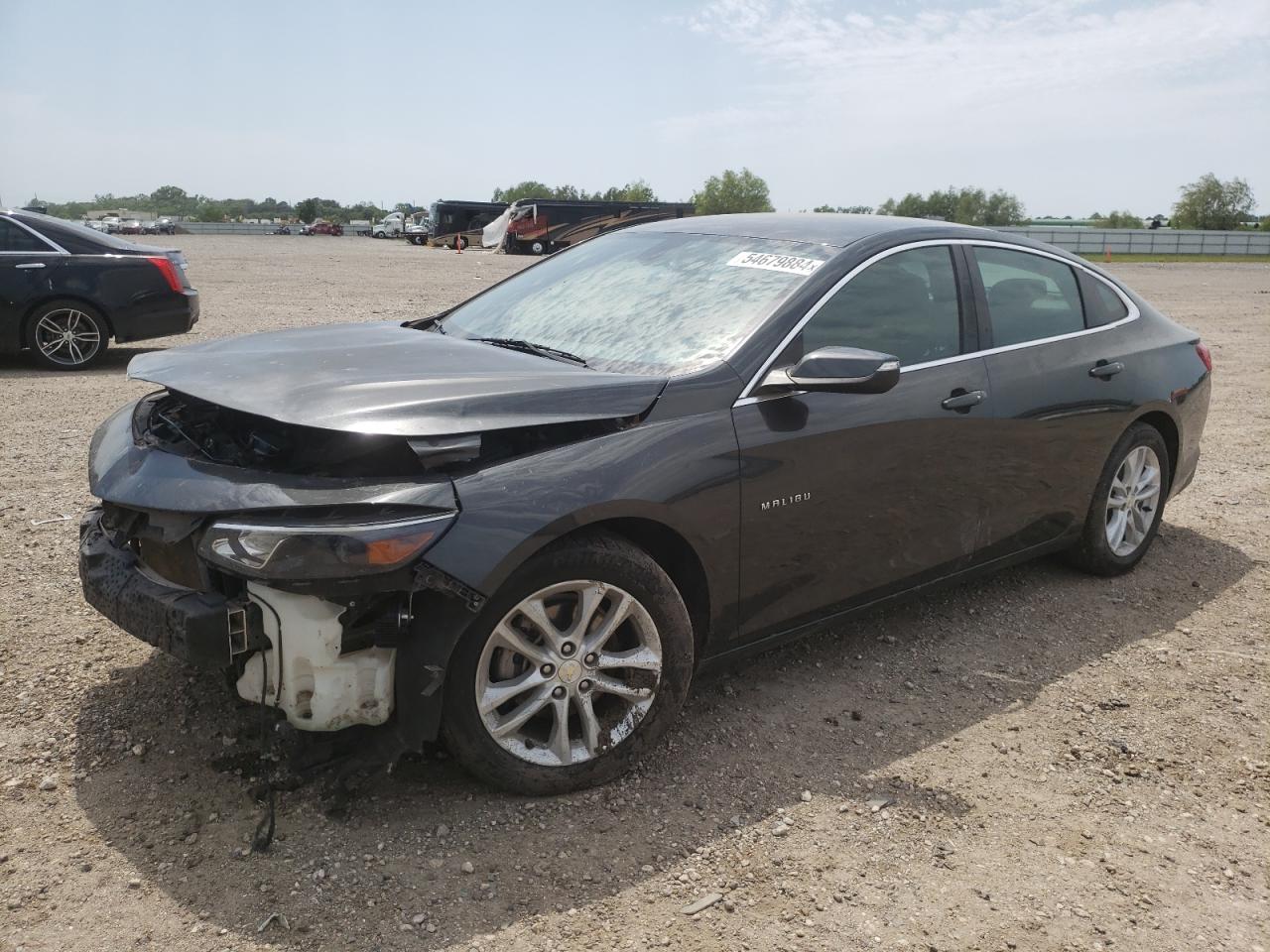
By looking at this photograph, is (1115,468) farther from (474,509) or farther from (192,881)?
(192,881)

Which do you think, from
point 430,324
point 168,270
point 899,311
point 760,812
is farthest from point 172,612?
point 168,270

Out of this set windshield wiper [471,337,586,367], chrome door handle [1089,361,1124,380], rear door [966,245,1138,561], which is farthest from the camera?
chrome door handle [1089,361,1124,380]

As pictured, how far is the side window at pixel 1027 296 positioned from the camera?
4.40m

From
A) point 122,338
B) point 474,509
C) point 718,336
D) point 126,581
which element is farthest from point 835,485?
point 122,338

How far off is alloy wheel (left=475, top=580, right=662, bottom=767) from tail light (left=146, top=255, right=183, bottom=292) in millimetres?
8904

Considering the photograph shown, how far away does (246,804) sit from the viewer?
3.04m

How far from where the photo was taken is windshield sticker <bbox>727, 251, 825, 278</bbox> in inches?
150

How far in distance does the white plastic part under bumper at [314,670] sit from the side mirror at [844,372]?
150 cm

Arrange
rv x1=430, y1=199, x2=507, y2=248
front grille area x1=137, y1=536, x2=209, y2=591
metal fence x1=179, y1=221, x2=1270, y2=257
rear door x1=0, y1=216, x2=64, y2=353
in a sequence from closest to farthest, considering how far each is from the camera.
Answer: front grille area x1=137, y1=536, x2=209, y2=591 → rear door x1=0, y1=216, x2=64, y2=353 → rv x1=430, y1=199, x2=507, y2=248 → metal fence x1=179, y1=221, x2=1270, y2=257

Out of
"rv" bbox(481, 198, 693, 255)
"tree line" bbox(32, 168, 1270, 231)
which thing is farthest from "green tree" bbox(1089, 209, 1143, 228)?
"rv" bbox(481, 198, 693, 255)

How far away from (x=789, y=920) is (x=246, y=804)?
1.53 meters

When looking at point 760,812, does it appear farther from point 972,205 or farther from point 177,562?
point 972,205

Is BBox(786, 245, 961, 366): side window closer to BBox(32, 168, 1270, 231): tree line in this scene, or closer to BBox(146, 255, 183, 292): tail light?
BBox(146, 255, 183, 292): tail light

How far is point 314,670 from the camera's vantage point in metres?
2.80
